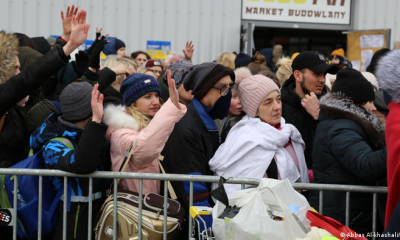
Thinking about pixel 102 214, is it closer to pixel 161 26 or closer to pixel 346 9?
pixel 161 26

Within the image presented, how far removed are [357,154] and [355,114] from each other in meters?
0.38

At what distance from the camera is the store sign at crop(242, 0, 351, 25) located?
35.6ft

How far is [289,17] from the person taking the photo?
11.1m

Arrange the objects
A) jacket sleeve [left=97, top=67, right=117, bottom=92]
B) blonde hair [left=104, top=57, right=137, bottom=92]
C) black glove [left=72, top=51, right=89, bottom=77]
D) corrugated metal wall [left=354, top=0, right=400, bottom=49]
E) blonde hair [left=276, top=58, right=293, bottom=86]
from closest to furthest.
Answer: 1. black glove [left=72, top=51, right=89, bottom=77]
2. jacket sleeve [left=97, top=67, right=117, bottom=92]
3. blonde hair [left=104, top=57, right=137, bottom=92]
4. blonde hair [left=276, top=58, right=293, bottom=86]
5. corrugated metal wall [left=354, top=0, right=400, bottom=49]

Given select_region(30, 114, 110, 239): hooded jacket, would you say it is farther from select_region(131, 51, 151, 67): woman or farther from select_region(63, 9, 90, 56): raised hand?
select_region(131, 51, 151, 67): woman

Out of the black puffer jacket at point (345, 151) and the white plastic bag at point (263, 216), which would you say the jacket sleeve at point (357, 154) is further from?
the white plastic bag at point (263, 216)

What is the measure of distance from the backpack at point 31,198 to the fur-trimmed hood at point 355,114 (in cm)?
197

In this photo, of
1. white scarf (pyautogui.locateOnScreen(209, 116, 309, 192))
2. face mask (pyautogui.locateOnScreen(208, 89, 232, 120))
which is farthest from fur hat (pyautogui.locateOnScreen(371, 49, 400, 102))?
face mask (pyautogui.locateOnScreen(208, 89, 232, 120))

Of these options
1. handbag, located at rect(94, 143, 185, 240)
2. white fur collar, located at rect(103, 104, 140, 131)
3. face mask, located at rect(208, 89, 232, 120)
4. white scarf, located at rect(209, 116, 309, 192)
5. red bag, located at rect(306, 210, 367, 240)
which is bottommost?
handbag, located at rect(94, 143, 185, 240)

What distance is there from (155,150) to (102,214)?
590 millimetres

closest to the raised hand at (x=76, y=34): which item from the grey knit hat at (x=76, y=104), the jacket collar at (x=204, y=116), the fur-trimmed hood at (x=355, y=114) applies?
the grey knit hat at (x=76, y=104)

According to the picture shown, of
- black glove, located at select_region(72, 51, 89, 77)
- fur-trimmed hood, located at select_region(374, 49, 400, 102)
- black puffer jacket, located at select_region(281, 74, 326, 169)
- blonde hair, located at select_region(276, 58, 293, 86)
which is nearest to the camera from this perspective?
fur-trimmed hood, located at select_region(374, 49, 400, 102)

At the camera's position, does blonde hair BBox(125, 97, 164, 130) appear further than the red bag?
Yes

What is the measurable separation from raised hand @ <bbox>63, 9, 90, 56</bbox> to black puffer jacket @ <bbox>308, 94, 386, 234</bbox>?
197 centimetres
